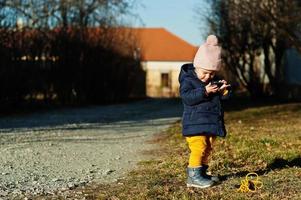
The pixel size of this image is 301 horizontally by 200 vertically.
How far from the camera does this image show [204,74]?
286 inches

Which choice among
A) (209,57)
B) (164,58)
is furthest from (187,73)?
(164,58)

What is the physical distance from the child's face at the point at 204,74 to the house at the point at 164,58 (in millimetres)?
44450

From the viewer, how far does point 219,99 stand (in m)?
7.27

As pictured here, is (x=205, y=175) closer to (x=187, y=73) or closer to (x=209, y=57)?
(x=187, y=73)

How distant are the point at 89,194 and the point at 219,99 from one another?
1.90m

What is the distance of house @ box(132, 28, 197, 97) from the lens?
181 feet

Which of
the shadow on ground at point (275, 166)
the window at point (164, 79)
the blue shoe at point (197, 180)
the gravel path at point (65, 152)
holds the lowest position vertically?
the window at point (164, 79)

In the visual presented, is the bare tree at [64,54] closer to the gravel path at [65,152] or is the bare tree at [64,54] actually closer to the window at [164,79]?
the gravel path at [65,152]

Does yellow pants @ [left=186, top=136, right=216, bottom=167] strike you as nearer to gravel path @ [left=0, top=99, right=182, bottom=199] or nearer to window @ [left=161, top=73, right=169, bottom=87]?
gravel path @ [left=0, top=99, right=182, bottom=199]

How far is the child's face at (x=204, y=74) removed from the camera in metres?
7.24

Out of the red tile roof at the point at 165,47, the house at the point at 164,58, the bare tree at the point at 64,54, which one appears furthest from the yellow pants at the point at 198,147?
the red tile roof at the point at 165,47

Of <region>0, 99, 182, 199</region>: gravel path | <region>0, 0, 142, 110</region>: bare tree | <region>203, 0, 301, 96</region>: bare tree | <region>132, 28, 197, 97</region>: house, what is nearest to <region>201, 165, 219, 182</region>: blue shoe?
<region>0, 99, 182, 199</region>: gravel path

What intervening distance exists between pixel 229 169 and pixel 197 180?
1395mm

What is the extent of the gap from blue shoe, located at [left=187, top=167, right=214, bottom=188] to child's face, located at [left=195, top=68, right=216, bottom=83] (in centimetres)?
107
